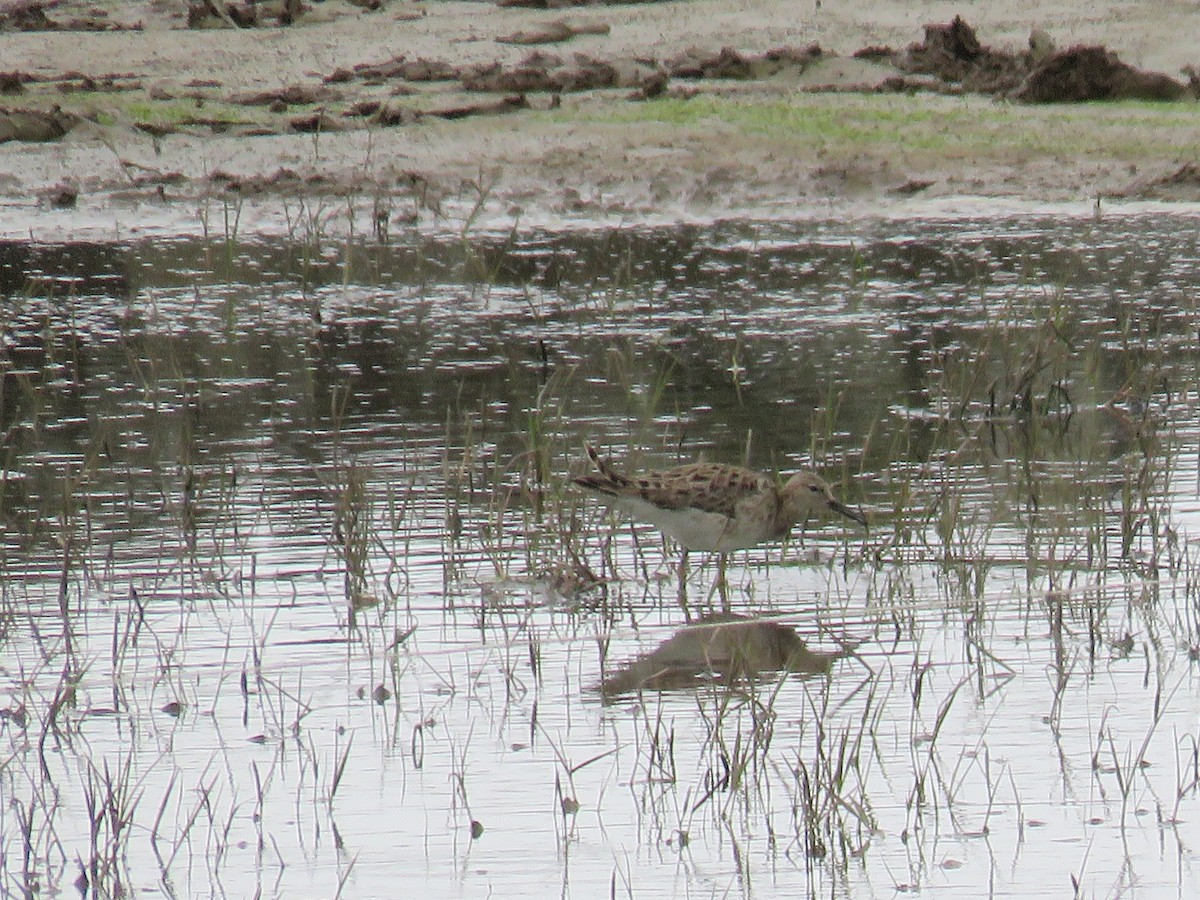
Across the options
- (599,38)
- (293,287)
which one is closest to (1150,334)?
(293,287)

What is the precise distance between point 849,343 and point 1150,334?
141 centimetres

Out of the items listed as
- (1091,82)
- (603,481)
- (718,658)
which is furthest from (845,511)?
(1091,82)

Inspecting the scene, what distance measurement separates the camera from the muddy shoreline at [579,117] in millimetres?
15422

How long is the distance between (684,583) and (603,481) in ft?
1.33

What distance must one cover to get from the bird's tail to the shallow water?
19 centimetres

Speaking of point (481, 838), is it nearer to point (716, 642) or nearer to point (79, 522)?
point (716, 642)

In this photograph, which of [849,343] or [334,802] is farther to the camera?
[849,343]

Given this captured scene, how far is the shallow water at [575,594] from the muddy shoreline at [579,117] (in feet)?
10.5

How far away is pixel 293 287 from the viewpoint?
1261 centimetres

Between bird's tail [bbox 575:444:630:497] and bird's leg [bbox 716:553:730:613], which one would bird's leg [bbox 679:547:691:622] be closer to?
bird's leg [bbox 716:553:730:613]

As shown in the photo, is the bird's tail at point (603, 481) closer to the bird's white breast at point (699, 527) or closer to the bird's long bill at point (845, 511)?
the bird's white breast at point (699, 527)

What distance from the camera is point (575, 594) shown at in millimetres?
6832

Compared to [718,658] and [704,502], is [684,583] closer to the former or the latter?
[704,502]

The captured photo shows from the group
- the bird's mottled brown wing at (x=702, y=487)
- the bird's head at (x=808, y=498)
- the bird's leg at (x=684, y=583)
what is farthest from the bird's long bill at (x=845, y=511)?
the bird's leg at (x=684, y=583)
